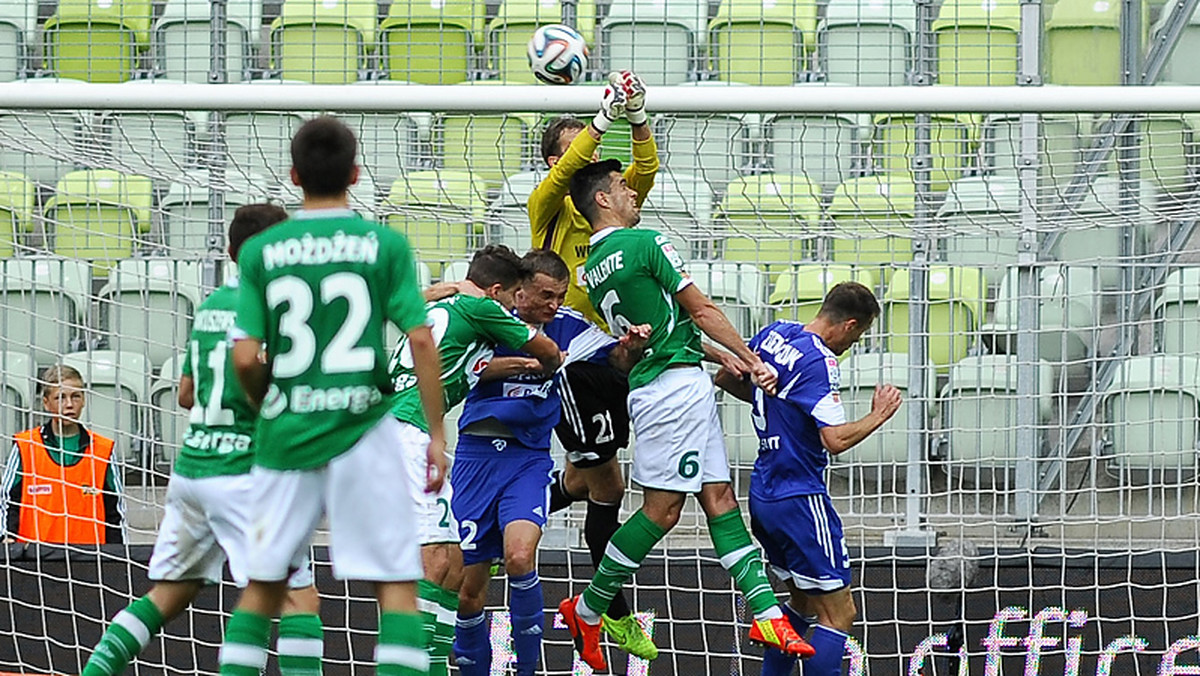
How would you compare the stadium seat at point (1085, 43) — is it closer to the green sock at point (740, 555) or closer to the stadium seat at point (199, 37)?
the green sock at point (740, 555)

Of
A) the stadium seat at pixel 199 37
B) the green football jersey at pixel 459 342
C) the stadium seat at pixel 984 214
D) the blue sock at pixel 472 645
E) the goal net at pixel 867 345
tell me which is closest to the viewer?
the green football jersey at pixel 459 342

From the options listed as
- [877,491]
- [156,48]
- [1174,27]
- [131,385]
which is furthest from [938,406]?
[156,48]

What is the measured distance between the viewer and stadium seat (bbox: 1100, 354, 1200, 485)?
794 centimetres

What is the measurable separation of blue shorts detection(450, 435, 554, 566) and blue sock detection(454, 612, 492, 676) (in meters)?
0.25

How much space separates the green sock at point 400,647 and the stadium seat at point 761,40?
4846 millimetres

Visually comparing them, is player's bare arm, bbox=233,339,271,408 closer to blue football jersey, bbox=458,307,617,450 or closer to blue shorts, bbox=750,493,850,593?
blue football jersey, bbox=458,307,617,450

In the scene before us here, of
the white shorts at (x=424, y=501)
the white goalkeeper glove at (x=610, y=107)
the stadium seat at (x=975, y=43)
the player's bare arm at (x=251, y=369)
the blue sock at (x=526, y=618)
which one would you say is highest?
the stadium seat at (x=975, y=43)

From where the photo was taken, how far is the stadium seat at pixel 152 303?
26.5 feet

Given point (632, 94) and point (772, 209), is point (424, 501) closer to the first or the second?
point (632, 94)

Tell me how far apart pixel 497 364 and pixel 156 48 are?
3.79m

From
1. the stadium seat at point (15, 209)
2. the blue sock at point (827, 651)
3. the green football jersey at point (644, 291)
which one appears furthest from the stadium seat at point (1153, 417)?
the stadium seat at point (15, 209)

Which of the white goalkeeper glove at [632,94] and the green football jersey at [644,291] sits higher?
the white goalkeeper glove at [632,94]

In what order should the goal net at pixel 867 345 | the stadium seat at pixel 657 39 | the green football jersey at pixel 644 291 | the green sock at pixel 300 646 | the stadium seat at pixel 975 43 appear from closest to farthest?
1. the green sock at pixel 300 646
2. the green football jersey at pixel 644 291
3. the goal net at pixel 867 345
4. the stadium seat at pixel 975 43
5. the stadium seat at pixel 657 39

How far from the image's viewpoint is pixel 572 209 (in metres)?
6.92
